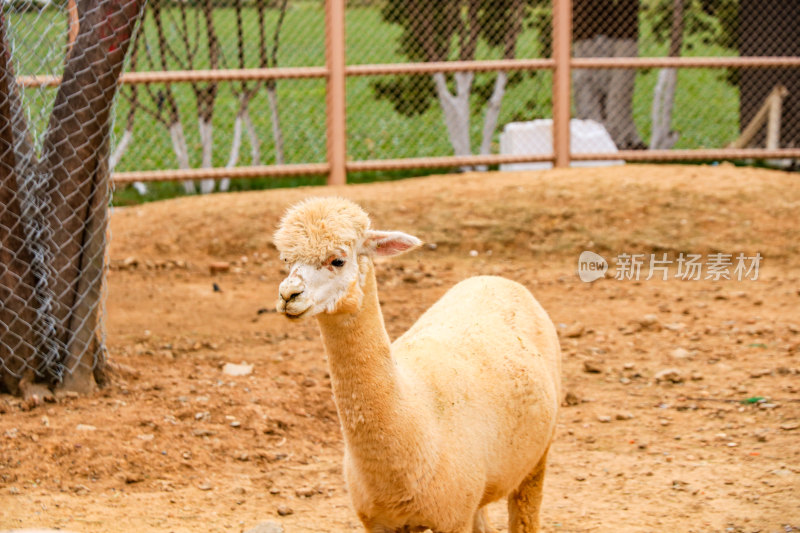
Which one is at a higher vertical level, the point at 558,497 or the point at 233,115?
the point at 233,115

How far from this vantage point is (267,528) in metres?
3.71

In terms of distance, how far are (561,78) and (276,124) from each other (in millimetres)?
3462

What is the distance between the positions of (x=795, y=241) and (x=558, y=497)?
516 cm

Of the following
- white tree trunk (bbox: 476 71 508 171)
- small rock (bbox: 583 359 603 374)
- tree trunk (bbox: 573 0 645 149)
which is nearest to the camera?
small rock (bbox: 583 359 603 374)

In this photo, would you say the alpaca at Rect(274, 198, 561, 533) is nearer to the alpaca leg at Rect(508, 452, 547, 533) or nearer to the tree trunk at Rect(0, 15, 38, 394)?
the alpaca leg at Rect(508, 452, 547, 533)

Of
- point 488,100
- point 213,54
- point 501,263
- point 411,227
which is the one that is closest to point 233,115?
point 213,54

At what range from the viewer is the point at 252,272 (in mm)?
7938

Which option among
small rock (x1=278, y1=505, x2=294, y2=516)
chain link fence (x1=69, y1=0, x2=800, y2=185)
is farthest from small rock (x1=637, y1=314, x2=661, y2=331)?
chain link fence (x1=69, y1=0, x2=800, y2=185)

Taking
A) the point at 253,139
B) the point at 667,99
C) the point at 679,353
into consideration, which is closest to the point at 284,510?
the point at 679,353

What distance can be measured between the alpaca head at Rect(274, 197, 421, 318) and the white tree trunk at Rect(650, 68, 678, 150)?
10.5m

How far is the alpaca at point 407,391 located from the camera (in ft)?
8.92

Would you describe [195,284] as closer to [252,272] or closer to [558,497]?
[252,272]

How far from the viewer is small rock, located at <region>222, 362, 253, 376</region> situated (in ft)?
18.2

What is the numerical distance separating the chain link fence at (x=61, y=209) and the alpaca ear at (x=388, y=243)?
8.68 ft
